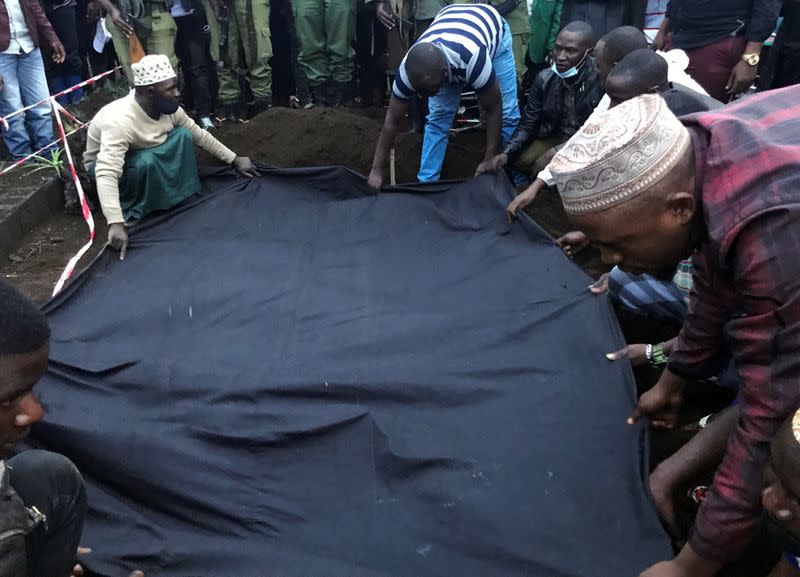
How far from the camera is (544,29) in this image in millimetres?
4250

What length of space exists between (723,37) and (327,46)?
2.61 m

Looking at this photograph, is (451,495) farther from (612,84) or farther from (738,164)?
(612,84)

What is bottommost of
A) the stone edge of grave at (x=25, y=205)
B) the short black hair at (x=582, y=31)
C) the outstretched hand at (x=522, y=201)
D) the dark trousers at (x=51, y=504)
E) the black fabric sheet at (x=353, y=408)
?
the stone edge of grave at (x=25, y=205)

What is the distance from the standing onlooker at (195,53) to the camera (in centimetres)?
454

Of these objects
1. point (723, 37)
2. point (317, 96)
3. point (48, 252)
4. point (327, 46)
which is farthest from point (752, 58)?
point (48, 252)

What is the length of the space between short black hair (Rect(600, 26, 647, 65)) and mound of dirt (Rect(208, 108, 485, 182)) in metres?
1.20

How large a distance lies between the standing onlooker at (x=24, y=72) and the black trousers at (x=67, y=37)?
386 mm

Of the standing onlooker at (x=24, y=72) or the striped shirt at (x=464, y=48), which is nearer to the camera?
the striped shirt at (x=464, y=48)

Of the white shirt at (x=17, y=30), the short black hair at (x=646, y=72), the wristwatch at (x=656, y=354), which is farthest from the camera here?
the white shirt at (x=17, y=30)

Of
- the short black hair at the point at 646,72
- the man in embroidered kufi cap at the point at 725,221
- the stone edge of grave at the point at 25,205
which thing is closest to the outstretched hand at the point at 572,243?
the short black hair at the point at 646,72

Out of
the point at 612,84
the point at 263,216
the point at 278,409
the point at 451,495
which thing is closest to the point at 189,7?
the point at 263,216

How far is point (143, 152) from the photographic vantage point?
10.6 feet

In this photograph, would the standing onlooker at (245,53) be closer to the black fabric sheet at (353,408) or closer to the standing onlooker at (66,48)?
the standing onlooker at (66,48)

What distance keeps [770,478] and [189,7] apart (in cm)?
453
